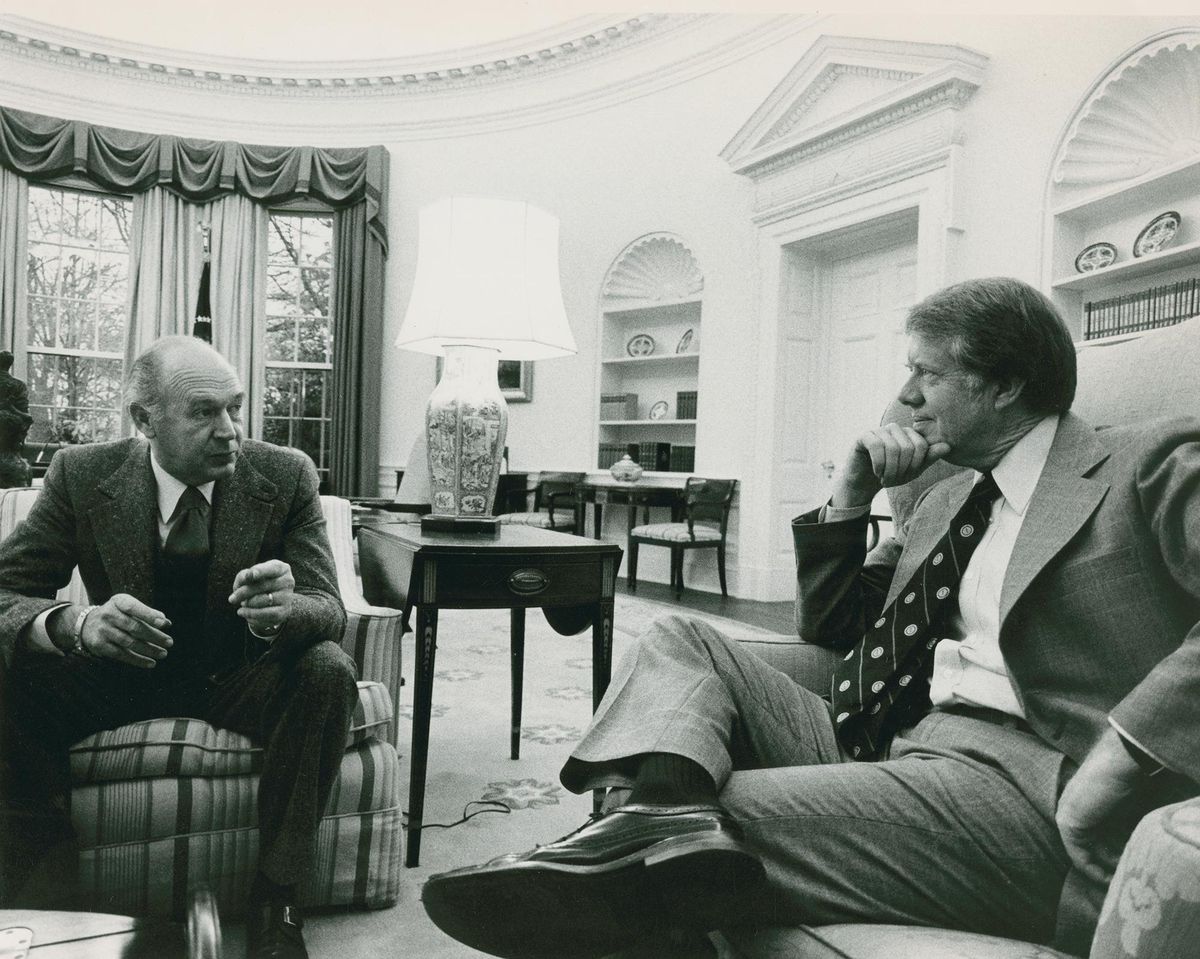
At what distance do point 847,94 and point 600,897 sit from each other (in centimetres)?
488

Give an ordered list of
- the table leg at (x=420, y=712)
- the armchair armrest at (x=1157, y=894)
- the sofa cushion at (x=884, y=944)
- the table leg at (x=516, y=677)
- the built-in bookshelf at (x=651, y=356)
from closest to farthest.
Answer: the armchair armrest at (x=1157, y=894) → the sofa cushion at (x=884, y=944) → the table leg at (x=420, y=712) → the table leg at (x=516, y=677) → the built-in bookshelf at (x=651, y=356)

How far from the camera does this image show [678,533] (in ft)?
17.3

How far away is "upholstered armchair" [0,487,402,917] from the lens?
53.7 inches

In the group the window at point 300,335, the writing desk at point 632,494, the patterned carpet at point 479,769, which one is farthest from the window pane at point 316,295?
the patterned carpet at point 479,769

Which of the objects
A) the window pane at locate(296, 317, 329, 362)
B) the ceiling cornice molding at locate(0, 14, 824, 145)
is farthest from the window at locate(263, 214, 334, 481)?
the ceiling cornice molding at locate(0, 14, 824, 145)

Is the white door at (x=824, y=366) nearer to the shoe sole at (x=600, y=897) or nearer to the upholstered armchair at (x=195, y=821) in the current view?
the upholstered armchair at (x=195, y=821)

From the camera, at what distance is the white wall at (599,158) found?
4234mm

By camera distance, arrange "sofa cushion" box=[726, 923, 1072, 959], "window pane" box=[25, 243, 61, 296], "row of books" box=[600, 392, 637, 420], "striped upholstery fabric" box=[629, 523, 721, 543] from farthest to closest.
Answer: "window pane" box=[25, 243, 61, 296] < "row of books" box=[600, 392, 637, 420] < "striped upholstery fabric" box=[629, 523, 721, 543] < "sofa cushion" box=[726, 923, 1072, 959]

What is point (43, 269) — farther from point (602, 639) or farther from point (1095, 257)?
point (1095, 257)

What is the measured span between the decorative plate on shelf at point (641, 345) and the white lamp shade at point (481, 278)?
439 cm

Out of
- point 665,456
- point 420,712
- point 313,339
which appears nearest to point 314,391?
point 313,339

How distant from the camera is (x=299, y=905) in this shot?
1390mm

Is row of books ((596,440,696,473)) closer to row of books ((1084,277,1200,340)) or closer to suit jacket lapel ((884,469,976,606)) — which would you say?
row of books ((1084,277,1200,340))

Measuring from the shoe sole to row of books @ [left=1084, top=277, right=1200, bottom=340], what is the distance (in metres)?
3.23
